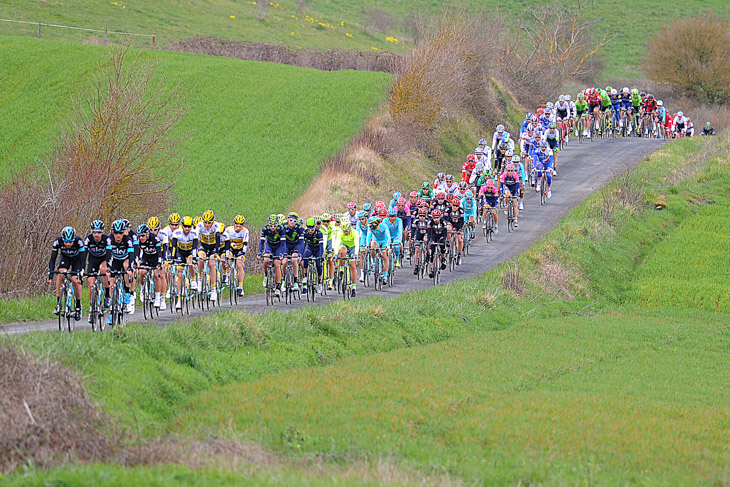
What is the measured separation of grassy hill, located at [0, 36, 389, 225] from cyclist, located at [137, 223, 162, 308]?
56.8 feet

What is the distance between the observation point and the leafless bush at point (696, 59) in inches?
3292

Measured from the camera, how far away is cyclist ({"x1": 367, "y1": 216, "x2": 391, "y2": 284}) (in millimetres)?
29016

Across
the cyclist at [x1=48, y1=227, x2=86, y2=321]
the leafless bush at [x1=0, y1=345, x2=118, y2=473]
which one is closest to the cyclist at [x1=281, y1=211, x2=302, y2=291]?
the cyclist at [x1=48, y1=227, x2=86, y2=321]

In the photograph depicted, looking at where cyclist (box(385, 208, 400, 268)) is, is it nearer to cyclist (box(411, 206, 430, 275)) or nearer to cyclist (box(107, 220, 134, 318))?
cyclist (box(411, 206, 430, 275))

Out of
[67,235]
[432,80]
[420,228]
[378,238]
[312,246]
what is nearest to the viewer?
[67,235]

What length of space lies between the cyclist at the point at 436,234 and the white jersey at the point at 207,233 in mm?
7282

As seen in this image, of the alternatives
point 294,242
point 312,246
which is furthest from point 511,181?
point 294,242

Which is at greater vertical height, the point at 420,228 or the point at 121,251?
the point at 121,251

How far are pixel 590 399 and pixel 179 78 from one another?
4573cm

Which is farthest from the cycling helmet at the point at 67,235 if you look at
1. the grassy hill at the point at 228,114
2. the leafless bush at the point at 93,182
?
the grassy hill at the point at 228,114

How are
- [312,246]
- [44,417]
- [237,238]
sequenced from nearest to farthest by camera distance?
[44,417] < [237,238] < [312,246]

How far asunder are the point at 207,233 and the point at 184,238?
0.77 m

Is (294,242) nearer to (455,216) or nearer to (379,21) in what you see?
(455,216)

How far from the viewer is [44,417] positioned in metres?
12.5
